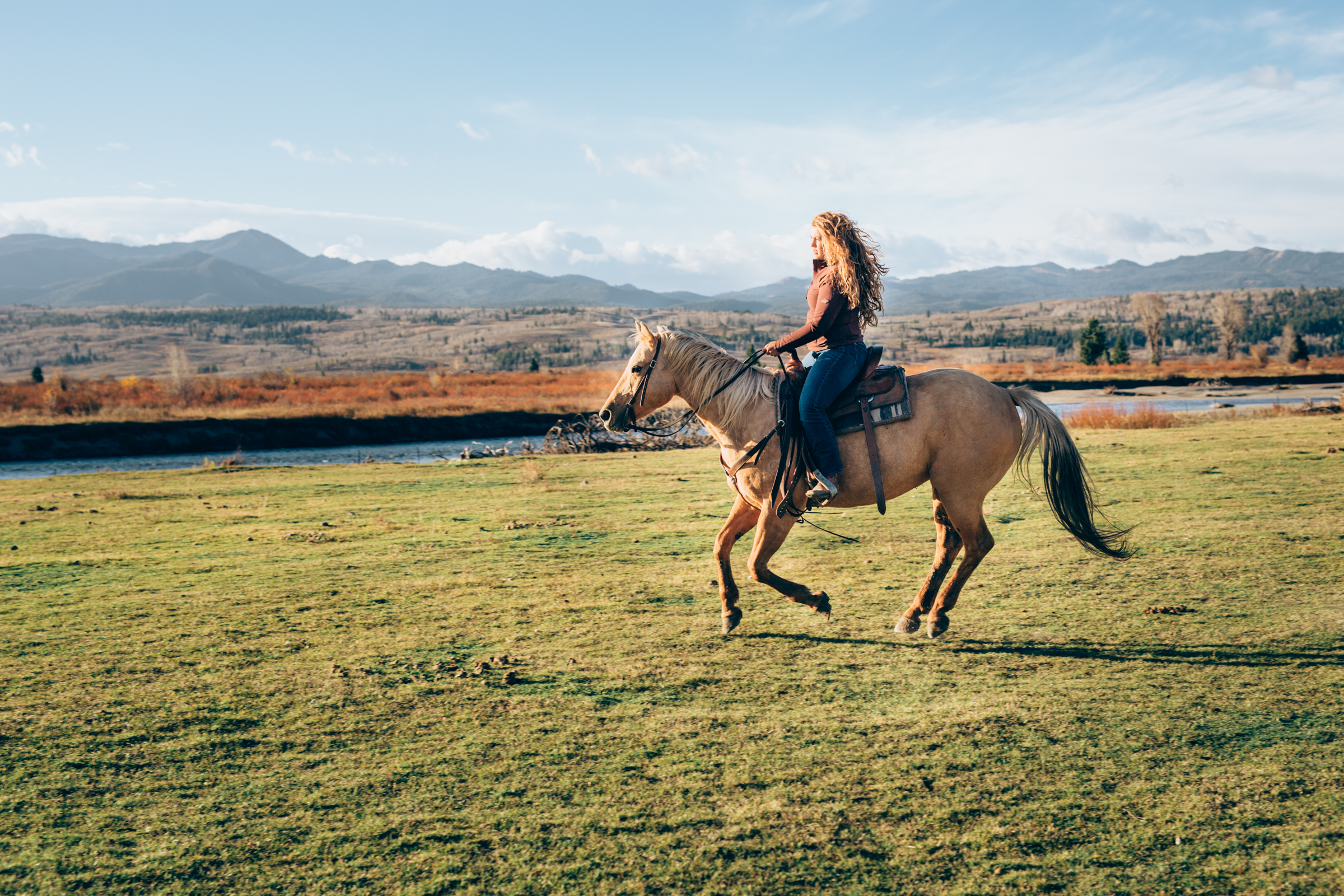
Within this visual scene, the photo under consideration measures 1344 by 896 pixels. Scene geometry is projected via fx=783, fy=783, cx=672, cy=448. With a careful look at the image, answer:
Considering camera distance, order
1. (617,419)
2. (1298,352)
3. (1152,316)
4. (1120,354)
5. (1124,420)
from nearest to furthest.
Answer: (617,419) → (1124,420) → (1298,352) → (1120,354) → (1152,316)

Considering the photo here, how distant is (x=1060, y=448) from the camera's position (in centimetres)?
625

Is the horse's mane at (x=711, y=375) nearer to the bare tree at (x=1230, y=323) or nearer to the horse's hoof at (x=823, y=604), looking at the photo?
the horse's hoof at (x=823, y=604)

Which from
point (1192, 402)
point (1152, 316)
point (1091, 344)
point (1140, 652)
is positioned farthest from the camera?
point (1152, 316)

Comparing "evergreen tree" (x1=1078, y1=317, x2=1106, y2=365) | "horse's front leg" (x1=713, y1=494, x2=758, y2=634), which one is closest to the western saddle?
"horse's front leg" (x1=713, y1=494, x2=758, y2=634)

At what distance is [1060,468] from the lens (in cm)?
627

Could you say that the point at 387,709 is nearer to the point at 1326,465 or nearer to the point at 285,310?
the point at 1326,465

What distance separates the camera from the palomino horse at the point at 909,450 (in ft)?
19.6

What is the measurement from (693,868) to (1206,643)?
173 inches

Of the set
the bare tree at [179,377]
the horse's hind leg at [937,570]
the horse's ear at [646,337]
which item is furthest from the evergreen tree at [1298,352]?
the bare tree at [179,377]

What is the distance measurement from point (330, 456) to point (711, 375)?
29.1 metres

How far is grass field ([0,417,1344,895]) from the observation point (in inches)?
128

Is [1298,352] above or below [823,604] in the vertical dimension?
above

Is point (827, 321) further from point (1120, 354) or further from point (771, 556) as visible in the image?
point (1120, 354)

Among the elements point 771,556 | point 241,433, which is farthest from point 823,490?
point 241,433
